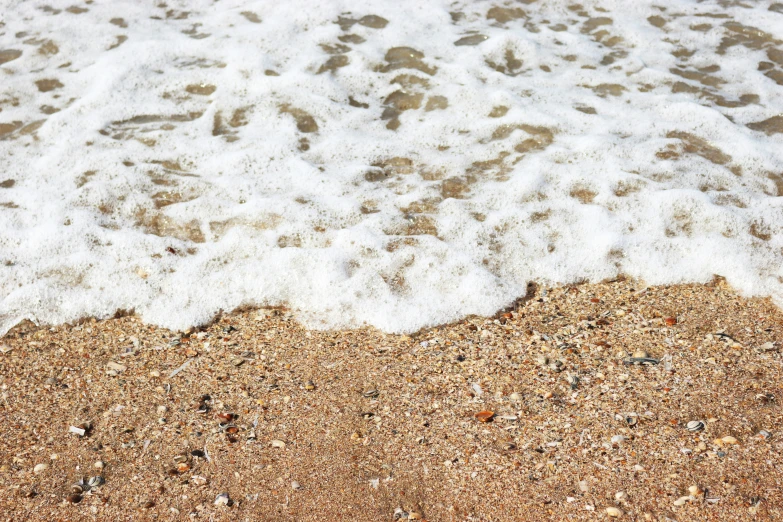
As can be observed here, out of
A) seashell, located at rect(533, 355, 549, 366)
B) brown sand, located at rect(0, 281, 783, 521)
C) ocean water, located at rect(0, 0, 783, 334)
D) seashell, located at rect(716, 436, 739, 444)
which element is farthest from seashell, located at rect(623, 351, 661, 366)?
ocean water, located at rect(0, 0, 783, 334)

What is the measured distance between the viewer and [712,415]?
3100 mm

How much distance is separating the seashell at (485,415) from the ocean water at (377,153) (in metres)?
0.76

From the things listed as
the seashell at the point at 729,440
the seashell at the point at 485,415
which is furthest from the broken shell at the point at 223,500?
the seashell at the point at 729,440

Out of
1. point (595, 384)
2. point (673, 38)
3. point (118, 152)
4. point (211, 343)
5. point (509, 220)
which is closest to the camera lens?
point (595, 384)

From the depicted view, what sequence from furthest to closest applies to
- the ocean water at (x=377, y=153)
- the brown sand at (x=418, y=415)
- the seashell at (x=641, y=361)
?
the ocean water at (x=377, y=153), the seashell at (x=641, y=361), the brown sand at (x=418, y=415)

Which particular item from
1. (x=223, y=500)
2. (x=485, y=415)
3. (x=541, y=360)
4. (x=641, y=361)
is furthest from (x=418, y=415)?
(x=641, y=361)

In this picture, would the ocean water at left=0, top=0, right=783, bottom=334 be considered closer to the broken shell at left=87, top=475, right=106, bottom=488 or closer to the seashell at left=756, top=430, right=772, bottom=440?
the broken shell at left=87, top=475, right=106, bottom=488

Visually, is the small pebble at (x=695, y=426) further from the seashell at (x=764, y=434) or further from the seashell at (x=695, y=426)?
the seashell at (x=764, y=434)

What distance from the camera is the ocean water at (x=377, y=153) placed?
163 inches

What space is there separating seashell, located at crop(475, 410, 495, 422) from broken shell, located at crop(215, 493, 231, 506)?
1.21 meters

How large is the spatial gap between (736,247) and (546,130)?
71.7 inches

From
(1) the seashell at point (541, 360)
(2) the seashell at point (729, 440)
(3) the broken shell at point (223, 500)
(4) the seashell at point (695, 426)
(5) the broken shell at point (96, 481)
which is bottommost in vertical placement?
(1) the seashell at point (541, 360)

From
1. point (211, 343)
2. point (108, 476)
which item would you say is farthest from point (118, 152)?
point (108, 476)

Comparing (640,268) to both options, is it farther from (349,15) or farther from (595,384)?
(349,15)
